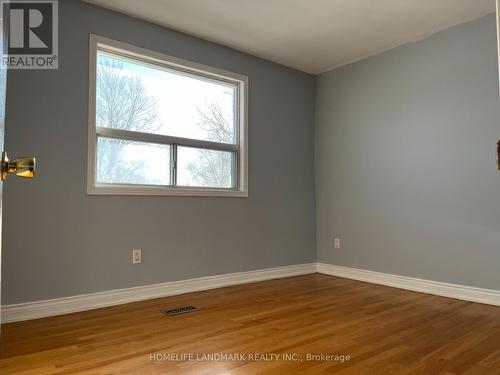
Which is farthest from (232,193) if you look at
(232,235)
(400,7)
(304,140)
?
(400,7)

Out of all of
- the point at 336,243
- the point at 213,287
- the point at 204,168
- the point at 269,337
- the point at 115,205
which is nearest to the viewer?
the point at 269,337

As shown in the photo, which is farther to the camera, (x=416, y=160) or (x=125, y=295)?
(x=416, y=160)

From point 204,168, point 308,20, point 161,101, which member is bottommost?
point 204,168

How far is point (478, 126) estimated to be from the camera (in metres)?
3.13

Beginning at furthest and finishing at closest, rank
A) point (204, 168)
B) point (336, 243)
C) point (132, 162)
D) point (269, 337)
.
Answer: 1. point (336, 243)
2. point (204, 168)
3. point (132, 162)
4. point (269, 337)

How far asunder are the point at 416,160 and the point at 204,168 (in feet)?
6.92

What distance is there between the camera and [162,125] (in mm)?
3365

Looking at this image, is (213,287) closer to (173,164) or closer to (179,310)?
(179,310)

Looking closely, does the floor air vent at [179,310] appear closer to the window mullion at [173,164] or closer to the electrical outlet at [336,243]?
the window mullion at [173,164]

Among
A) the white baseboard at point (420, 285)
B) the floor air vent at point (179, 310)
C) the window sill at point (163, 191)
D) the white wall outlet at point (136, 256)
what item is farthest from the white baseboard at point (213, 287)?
the window sill at point (163, 191)

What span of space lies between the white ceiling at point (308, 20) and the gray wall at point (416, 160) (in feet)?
0.79

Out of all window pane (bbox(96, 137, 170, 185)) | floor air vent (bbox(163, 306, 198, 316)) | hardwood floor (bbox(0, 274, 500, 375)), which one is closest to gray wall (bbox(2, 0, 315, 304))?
window pane (bbox(96, 137, 170, 185))

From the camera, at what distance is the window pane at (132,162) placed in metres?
3.04

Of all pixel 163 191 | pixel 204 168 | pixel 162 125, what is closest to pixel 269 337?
pixel 163 191
